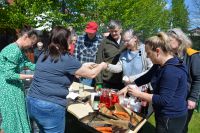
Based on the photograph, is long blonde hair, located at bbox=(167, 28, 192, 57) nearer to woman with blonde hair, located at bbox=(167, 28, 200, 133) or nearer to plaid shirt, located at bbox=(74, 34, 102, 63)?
woman with blonde hair, located at bbox=(167, 28, 200, 133)

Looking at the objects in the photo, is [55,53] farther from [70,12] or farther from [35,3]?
[70,12]

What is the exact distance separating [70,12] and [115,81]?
23.1 ft

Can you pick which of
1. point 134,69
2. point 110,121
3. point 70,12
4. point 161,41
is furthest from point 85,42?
point 70,12

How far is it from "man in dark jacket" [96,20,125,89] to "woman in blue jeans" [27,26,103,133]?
6.18ft

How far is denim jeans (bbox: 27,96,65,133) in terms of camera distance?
2893 mm

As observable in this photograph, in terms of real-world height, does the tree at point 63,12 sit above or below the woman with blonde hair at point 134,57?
above

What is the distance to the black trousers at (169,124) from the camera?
8.56 ft

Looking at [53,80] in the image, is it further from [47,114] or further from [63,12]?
[63,12]

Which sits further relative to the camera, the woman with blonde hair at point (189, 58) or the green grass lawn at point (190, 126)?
the green grass lawn at point (190, 126)

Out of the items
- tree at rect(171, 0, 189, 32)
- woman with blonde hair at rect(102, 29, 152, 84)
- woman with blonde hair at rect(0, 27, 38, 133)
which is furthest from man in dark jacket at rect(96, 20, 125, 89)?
tree at rect(171, 0, 189, 32)

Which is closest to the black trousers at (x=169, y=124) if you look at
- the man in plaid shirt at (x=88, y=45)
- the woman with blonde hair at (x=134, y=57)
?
the woman with blonde hair at (x=134, y=57)

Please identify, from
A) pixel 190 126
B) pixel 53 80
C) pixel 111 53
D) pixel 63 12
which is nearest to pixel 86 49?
pixel 111 53

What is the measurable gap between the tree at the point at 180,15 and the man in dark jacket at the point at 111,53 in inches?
1232

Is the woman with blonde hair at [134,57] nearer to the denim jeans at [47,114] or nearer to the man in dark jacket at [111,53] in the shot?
the man in dark jacket at [111,53]
